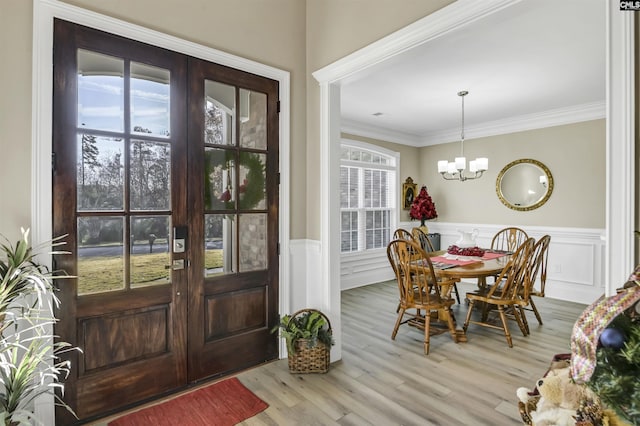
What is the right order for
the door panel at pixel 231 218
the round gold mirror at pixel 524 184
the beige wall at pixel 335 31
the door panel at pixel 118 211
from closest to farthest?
the door panel at pixel 118 211 < the beige wall at pixel 335 31 < the door panel at pixel 231 218 < the round gold mirror at pixel 524 184

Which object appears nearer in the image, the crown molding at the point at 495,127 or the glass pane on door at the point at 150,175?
the glass pane on door at the point at 150,175

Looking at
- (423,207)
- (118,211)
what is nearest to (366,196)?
(423,207)

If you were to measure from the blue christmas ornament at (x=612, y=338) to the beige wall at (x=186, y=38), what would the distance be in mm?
2352

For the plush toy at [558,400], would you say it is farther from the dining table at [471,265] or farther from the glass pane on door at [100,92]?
the glass pane on door at [100,92]

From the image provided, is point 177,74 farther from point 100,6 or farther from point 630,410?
point 630,410

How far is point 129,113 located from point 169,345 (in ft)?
5.29

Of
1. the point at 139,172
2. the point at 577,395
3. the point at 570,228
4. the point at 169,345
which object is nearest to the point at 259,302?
the point at 169,345

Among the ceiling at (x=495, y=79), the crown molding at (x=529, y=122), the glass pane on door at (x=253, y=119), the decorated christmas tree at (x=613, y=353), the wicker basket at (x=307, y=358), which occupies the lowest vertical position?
the wicker basket at (x=307, y=358)

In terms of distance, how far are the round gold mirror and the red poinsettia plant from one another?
1.11 metres

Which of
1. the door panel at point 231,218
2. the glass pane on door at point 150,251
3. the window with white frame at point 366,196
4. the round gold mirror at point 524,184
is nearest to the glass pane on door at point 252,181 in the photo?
the door panel at point 231,218

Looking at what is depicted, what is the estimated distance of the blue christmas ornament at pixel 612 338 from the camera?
0.78 metres

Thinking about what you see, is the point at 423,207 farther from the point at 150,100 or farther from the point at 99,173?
the point at 99,173

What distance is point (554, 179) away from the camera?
5.02 m

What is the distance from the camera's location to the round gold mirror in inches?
202
